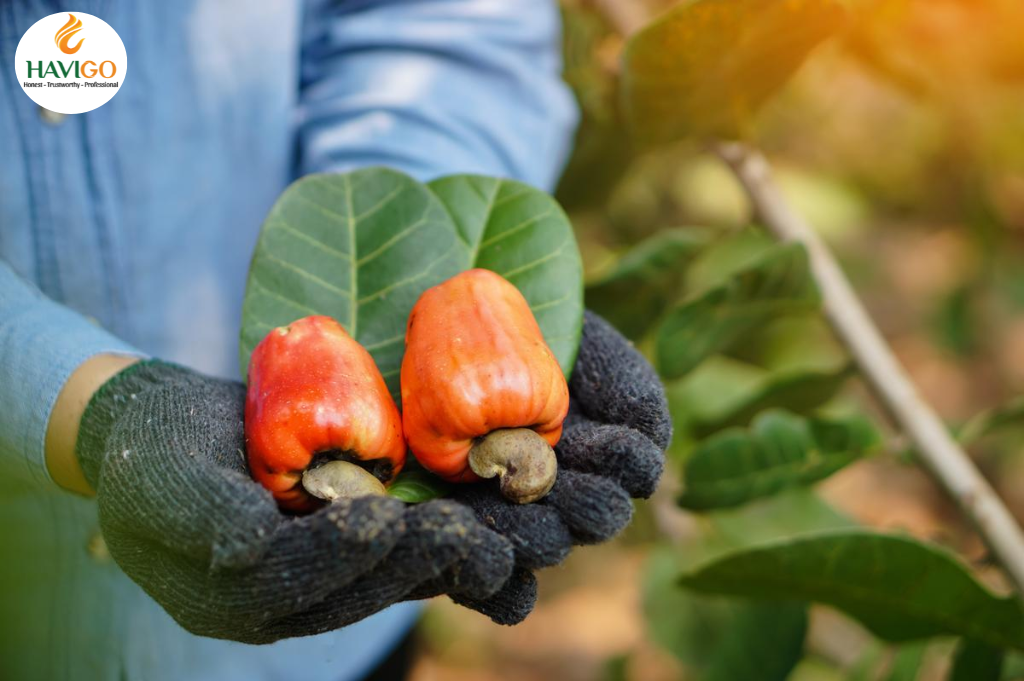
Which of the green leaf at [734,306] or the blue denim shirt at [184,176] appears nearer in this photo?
the blue denim shirt at [184,176]

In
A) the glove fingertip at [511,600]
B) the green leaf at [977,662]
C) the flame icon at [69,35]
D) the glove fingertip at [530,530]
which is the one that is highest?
the flame icon at [69,35]

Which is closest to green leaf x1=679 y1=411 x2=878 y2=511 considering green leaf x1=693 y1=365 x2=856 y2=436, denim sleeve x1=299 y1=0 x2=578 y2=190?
green leaf x1=693 y1=365 x2=856 y2=436

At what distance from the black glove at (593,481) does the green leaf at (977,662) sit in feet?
1.93

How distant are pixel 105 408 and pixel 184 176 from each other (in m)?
0.37

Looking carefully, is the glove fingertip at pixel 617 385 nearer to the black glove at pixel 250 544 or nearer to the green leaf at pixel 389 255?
the green leaf at pixel 389 255

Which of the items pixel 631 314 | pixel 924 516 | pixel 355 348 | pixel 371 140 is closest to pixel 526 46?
pixel 371 140

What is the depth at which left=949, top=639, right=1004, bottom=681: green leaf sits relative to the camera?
3.60 feet

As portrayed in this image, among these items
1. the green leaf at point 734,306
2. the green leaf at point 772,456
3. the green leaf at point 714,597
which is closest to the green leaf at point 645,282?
the green leaf at point 734,306

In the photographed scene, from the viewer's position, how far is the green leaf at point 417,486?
31.7 inches

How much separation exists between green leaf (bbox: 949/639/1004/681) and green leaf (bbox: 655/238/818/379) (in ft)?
1.52

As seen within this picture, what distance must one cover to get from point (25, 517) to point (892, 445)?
40.0 inches

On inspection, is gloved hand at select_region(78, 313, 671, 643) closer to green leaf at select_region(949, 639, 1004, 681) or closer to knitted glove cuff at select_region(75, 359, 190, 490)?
knitted glove cuff at select_region(75, 359, 190, 490)

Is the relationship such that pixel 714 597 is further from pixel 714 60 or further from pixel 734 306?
pixel 714 60

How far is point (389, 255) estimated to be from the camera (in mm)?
939
